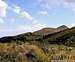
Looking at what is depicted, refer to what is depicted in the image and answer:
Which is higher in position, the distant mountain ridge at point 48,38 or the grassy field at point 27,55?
the distant mountain ridge at point 48,38

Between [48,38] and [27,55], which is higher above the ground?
[48,38]

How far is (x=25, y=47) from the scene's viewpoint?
120 ft

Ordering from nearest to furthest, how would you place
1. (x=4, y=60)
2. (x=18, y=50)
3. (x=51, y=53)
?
(x=4, y=60), (x=18, y=50), (x=51, y=53)

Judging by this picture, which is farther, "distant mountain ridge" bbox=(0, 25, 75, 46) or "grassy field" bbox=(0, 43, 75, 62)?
Answer: "distant mountain ridge" bbox=(0, 25, 75, 46)

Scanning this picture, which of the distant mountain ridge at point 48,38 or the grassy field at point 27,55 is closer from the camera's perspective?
the grassy field at point 27,55

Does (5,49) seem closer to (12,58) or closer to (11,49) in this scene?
(11,49)

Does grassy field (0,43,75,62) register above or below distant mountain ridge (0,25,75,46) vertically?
below

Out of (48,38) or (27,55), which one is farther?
(48,38)

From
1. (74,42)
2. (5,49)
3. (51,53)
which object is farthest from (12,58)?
(74,42)

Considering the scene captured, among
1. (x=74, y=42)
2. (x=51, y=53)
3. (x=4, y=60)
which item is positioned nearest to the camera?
(x=4, y=60)

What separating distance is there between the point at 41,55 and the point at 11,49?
4032 mm

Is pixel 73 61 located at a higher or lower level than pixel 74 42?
lower

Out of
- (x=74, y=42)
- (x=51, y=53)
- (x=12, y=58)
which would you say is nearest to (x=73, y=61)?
(x=51, y=53)

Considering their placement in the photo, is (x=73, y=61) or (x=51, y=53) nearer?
(x=73, y=61)
